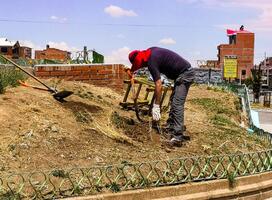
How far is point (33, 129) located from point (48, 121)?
0.34 metres

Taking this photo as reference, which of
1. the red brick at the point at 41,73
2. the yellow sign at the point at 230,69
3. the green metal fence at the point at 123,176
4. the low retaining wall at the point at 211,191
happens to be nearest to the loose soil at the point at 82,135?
the green metal fence at the point at 123,176

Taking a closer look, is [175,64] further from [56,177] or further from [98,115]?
[56,177]

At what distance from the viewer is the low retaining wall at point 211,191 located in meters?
4.48

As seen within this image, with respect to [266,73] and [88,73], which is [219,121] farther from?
[266,73]

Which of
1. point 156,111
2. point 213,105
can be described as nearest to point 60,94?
point 156,111

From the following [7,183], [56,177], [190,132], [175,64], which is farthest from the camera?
[190,132]

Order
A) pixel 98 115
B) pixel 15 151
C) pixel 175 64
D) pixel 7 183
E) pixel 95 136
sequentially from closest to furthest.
A: pixel 7 183 < pixel 15 151 < pixel 95 136 < pixel 175 64 < pixel 98 115

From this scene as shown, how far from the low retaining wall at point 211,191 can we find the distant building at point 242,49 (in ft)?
215

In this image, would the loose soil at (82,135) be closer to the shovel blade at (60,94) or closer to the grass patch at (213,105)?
the shovel blade at (60,94)

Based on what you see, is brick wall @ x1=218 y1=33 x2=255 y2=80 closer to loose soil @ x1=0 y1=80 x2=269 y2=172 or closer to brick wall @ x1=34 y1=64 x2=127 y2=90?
brick wall @ x1=34 y1=64 x2=127 y2=90

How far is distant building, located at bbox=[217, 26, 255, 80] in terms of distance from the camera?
233 ft

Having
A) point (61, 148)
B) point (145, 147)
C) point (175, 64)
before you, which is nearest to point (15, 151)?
point (61, 148)

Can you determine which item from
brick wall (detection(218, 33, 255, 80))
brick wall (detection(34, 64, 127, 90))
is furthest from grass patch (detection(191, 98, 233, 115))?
brick wall (detection(218, 33, 255, 80))

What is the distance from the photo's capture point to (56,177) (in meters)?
4.52
